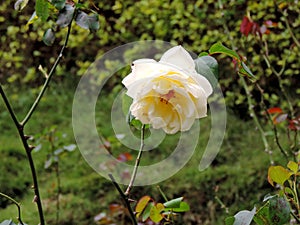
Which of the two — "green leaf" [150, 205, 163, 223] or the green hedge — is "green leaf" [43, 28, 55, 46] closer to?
"green leaf" [150, 205, 163, 223]

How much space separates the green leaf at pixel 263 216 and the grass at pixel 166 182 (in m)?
1.59

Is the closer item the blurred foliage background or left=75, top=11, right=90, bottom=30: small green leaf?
left=75, top=11, right=90, bottom=30: small green leaf

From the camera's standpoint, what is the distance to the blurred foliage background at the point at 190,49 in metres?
2.74

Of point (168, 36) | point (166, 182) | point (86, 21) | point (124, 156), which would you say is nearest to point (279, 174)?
point (86, 21)

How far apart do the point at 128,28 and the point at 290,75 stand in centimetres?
136

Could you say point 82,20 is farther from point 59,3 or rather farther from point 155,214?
point 155,214

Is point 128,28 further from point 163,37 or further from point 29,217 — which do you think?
point 29,217

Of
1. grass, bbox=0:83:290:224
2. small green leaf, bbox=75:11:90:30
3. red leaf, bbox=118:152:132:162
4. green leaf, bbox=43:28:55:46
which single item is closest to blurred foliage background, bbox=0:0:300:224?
grass, bbox=0:83:290:224

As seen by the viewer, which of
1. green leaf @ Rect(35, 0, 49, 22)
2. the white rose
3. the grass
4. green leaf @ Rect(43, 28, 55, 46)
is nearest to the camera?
the white rose

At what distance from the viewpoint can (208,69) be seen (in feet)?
2.36

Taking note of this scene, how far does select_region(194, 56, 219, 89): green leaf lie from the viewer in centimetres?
71

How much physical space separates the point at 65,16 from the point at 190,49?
2607mm

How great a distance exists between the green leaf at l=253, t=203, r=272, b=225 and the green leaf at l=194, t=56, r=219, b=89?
19 cm

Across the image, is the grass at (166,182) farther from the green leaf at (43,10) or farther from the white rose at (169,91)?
the white rose at (169,91)
